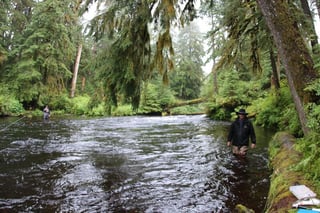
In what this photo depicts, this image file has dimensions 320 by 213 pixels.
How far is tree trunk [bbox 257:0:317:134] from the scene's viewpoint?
574 cm

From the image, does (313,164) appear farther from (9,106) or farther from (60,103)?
(60,103)

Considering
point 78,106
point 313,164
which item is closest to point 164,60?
point 313,164

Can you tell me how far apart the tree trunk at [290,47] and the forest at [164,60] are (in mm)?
18

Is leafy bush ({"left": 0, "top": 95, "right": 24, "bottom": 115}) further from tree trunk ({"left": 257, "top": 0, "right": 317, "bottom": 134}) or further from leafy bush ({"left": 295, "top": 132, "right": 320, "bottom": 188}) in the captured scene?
leafy bush ({"left": 295, "top": 132, "right": 320, "bottom": 188})

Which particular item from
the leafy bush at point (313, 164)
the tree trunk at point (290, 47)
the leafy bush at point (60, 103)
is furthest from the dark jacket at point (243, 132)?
the leafy bush at point (60, 103)

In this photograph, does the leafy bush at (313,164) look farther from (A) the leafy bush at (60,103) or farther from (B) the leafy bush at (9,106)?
(A) the leafy bush at (60,103)

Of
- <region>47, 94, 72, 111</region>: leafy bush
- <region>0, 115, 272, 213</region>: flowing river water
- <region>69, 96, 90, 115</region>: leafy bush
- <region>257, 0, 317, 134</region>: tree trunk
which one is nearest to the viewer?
<region>0, 115, 272, 213</region>: flowing river water

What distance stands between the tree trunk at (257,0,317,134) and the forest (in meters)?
0.02

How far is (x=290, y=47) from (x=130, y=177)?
168 inches

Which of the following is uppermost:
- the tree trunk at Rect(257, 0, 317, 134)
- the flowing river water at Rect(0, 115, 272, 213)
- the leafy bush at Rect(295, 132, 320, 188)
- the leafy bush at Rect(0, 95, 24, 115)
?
the tree trunk at Rect(257, 0, 317, 134)

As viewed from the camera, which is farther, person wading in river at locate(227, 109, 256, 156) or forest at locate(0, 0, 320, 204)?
person wading in river at locate(227, 109, 256, 156)

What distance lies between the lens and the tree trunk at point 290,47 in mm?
5742

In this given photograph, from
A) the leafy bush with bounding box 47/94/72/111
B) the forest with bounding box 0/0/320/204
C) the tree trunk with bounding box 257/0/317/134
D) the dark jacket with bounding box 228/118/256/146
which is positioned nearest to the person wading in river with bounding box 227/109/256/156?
the dark jacket with bounding box 228/118/256/146

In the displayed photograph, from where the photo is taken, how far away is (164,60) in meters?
8.08
